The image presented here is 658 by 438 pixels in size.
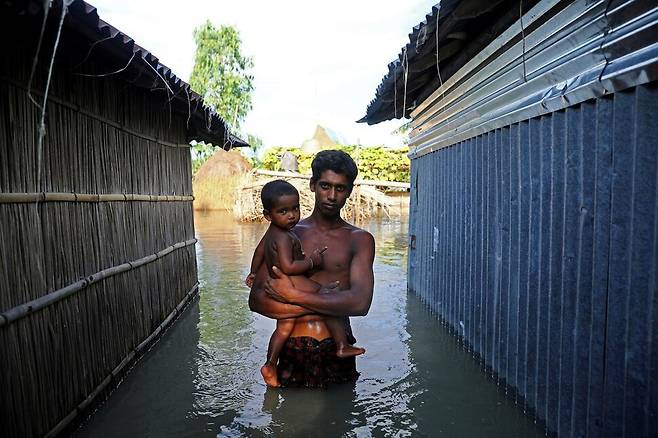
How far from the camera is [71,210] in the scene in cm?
368

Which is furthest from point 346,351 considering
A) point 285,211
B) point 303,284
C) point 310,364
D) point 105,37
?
point 105,37

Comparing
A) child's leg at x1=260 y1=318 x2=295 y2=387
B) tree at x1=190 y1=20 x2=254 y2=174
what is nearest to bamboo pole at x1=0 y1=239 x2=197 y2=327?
child's leg at x1=260 y1=318 x2=295 y2=387

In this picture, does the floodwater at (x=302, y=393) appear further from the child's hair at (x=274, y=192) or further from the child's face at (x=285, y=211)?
the child's hair at (x=274, y=192)

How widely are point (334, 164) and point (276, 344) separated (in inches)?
56.2

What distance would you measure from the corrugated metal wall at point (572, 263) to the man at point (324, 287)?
123 centimetres

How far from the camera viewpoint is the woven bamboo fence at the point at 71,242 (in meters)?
2.90

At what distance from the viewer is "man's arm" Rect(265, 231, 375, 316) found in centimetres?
347

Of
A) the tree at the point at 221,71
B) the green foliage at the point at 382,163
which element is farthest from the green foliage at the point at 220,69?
the green foliage at the point at 382,163

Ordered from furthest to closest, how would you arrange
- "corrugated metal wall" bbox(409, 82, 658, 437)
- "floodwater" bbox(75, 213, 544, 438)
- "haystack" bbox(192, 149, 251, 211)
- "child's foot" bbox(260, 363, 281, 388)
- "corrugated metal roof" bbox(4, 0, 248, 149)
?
"haystack" bbox(192, 149, 251, 211)
"child's foot" bbox(260, 363, 281, 388)
"floodwater" bbox(75, 213, 544, 438)
"corrugated metal wall" bbox(409, 82, 658, 437)
"corrugated metal roof" bbox(4, 0, 248, 149)

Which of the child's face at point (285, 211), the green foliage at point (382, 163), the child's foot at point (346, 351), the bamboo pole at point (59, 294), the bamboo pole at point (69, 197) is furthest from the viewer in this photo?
the green foliage at point (382, 163)

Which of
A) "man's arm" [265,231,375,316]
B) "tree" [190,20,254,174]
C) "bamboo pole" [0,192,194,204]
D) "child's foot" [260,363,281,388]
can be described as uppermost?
"tree" [190,20,254,174]

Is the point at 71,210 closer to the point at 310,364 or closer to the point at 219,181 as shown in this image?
the point at 310,364

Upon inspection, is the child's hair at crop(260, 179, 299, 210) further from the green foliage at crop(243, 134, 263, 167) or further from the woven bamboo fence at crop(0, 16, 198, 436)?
the green foliage at crop(243, 134, 263, 167)

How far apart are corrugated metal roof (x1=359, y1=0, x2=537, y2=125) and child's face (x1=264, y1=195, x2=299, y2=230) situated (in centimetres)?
180
